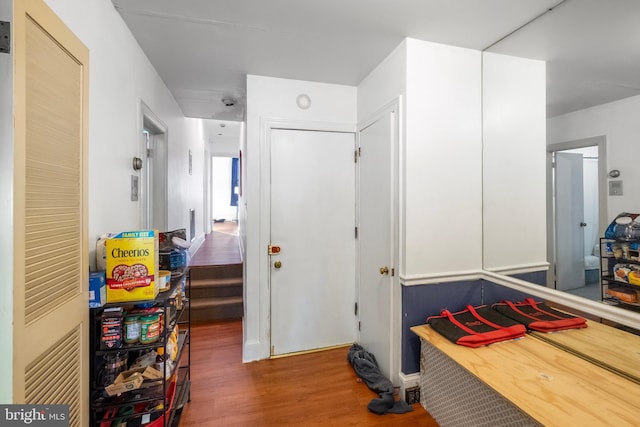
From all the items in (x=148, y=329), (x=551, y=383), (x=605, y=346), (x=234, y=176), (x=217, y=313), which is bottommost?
(x=217, y=313)

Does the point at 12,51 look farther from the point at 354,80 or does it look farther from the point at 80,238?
the point at 354,80

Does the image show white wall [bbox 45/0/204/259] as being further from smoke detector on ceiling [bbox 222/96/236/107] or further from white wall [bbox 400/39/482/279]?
white wall [bbox 400/39/482/279]

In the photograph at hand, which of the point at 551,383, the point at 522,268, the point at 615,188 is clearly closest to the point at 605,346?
the point at 551,383

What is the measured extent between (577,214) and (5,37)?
2.53 meters

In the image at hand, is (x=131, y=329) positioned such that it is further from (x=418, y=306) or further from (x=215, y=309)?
(x=215, y=309)

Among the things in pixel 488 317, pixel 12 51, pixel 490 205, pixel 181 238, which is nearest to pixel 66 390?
pixel 181 238

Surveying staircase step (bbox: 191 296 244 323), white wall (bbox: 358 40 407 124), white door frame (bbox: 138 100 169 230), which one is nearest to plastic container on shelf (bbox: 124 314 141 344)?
white door frame (bbox: 138 100 169 230)

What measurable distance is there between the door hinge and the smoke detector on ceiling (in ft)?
7.58

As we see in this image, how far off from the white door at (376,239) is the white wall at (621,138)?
1087 mm

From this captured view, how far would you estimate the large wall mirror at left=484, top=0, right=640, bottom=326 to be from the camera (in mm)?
1331

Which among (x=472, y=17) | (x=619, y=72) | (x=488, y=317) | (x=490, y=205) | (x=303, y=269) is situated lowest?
(x=488, y=317)

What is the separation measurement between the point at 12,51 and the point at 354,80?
223cm

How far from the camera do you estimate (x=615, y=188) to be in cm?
137

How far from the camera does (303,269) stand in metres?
2.54
